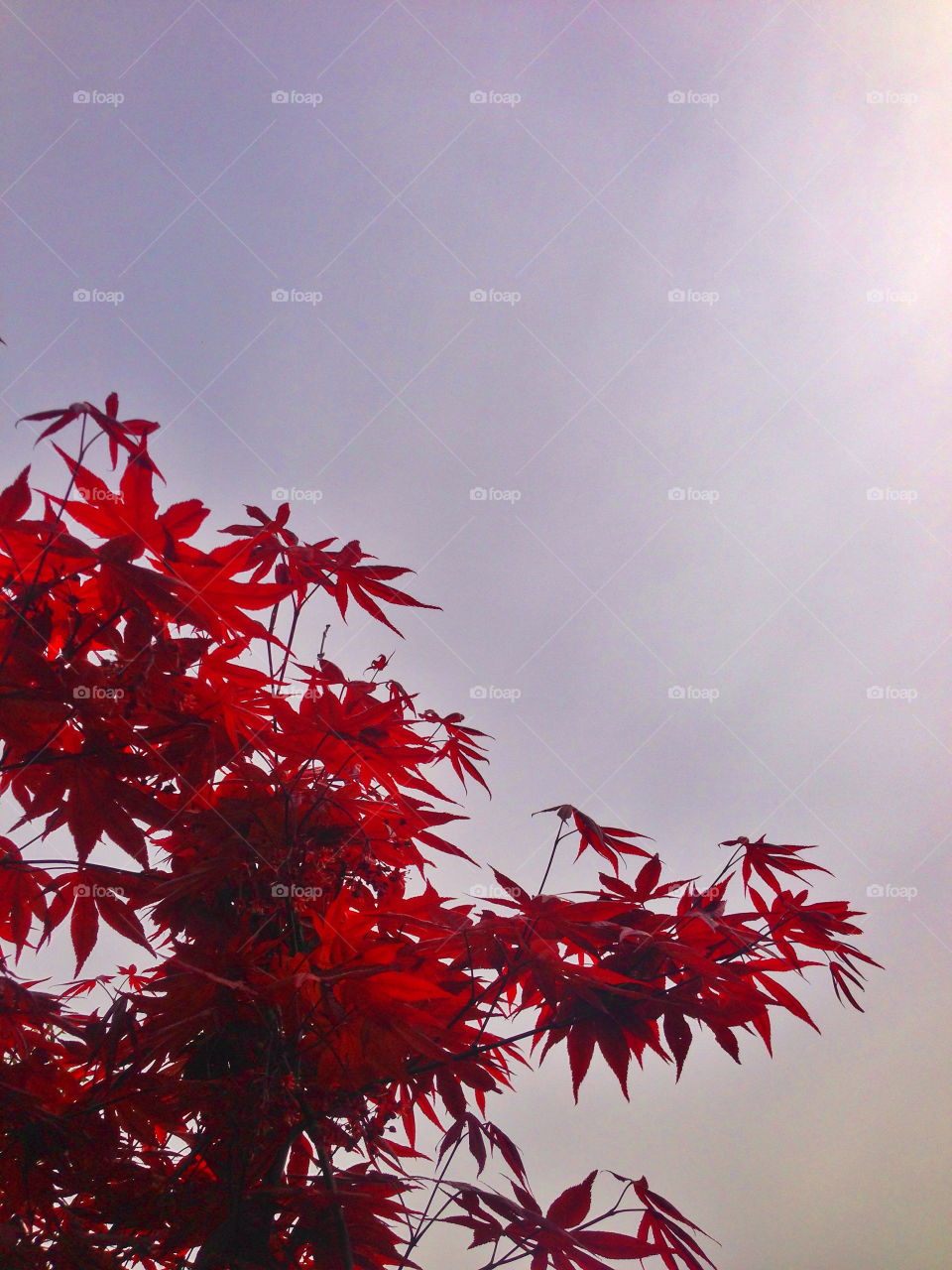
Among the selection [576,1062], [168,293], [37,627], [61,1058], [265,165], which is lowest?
[61,1058]

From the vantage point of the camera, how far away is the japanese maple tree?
69 cm

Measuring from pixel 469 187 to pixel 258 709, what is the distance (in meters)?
2.12

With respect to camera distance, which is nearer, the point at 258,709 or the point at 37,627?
the point at 37,627

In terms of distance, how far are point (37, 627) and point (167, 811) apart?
201 mm

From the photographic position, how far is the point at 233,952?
0.75 m

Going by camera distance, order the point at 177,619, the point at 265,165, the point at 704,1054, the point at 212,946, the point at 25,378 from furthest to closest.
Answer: the point at 265,165 < the point at 704,1054 < the point at 25,378 < the point at 212,946 < the point at 177,619

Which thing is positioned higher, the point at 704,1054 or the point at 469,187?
the point at 469,187

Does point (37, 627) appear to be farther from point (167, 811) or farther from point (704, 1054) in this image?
point (704, 1054)

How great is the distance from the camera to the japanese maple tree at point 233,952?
0.69 m

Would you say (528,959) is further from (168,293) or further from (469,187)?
(469,187)

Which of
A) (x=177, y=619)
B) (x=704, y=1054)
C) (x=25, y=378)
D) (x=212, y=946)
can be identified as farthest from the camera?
(x=704, y=1054)

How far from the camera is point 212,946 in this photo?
2.62ft

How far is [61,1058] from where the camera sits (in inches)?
34.9

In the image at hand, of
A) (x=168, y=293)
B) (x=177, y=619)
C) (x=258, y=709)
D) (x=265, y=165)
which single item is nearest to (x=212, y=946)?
(x=258, y=709)
